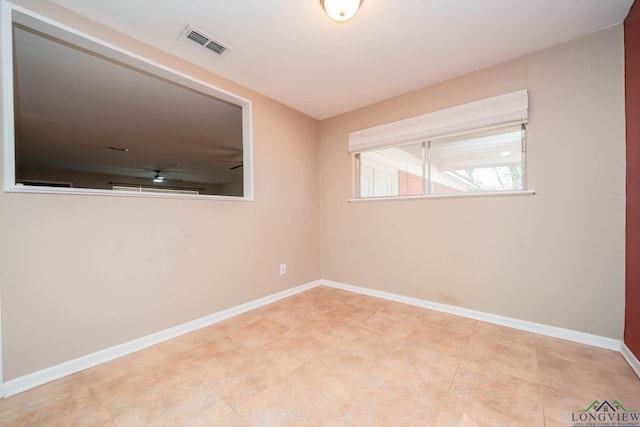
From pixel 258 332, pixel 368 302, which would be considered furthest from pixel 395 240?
pixel 258 332

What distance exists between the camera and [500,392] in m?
1.38

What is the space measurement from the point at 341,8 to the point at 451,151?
5.66ft

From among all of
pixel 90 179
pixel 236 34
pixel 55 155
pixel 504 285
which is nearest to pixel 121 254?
pixel 236 34

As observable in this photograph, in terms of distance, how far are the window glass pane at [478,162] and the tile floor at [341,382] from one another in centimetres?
131

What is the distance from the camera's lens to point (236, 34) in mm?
1895

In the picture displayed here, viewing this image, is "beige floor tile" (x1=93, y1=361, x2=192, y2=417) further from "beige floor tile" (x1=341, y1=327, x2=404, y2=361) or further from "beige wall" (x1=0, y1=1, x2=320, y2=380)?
"beige floor tile" (x1=341, y1=327, x2=404, y2=361)

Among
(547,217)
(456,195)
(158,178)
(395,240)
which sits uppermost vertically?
(158,178)

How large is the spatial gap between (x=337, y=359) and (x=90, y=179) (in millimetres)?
8693

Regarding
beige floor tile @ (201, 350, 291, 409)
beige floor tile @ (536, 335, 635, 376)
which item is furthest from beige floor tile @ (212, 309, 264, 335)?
beige floor tile @ (536, 335, 635, 376)

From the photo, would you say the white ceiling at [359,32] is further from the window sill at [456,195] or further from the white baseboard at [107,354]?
the white baseboard at [107,354]

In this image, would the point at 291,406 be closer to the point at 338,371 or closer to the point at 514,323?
the point at 338,371

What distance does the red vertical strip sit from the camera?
5.17 feet

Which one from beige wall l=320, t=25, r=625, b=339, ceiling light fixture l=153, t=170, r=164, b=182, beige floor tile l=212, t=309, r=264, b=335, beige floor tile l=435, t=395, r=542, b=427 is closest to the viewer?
beige floor tile l=435, t=395, r=542, b=427

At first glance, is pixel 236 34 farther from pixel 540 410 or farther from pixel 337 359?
pixel 540 410
